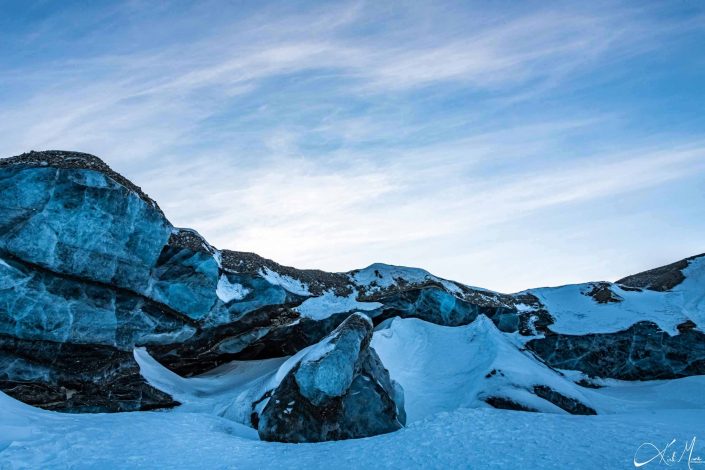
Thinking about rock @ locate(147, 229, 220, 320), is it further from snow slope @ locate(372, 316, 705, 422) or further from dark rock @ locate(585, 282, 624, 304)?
dark rock @ locate(585, 282, 624, 304)

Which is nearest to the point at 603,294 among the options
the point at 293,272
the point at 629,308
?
the point at 629,308

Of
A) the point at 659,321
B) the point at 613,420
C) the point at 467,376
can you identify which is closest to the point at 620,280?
the point at 659,321

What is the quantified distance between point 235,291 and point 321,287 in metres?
7.20

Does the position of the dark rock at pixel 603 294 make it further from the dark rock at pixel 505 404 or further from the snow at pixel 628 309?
the dark rock at pixel 505 404

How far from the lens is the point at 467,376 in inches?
936

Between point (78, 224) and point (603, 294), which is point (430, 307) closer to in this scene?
point (603, 294)

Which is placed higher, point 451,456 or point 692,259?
point 692,259

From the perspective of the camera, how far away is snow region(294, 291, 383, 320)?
29.4 meters

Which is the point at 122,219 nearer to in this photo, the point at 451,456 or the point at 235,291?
the point at 235,291

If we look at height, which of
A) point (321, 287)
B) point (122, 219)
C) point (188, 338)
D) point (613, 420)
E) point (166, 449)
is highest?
point (122, 219)
